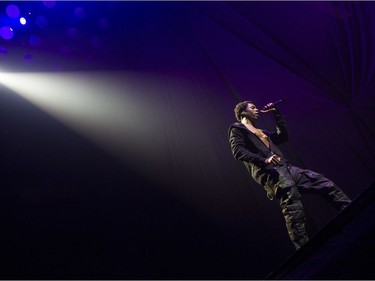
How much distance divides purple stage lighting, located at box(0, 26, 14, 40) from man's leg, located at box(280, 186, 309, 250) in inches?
114

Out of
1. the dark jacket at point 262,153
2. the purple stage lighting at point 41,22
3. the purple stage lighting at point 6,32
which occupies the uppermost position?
the purple stage lighting at point 6,32

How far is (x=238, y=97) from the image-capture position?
2547mm

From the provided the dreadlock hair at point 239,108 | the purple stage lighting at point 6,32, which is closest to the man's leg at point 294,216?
the dreadlock hair at point 239,108

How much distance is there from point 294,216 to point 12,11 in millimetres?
3012

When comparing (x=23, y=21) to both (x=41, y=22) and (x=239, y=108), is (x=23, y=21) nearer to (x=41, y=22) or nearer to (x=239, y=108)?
(x=41, y=22)

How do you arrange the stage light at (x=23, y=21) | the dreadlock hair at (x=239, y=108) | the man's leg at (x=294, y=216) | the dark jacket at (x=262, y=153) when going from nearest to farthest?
the man's leg at (x=294, y=216) < the dark jacket at (x=262, y=153) < the dreadlock hair at (x=239, y=108) < the stage light at (x=23, y=21)

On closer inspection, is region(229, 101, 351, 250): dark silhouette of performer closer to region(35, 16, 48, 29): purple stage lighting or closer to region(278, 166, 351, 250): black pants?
region(278, 166, 351, 250): black pants

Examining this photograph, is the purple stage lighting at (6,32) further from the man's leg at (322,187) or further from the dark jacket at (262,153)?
the man's leg at (322,187)

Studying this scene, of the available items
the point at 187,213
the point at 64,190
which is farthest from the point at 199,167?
the point at 64,190

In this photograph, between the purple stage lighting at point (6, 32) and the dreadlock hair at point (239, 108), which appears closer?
the dreadlock hair at point (239, 108)

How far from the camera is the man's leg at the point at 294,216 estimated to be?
5.87 ft

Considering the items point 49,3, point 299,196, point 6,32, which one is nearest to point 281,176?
point 299,196

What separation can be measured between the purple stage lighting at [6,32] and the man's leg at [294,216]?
2.89m

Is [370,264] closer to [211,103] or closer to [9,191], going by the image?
[211,103]
